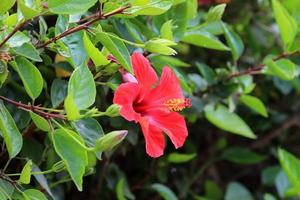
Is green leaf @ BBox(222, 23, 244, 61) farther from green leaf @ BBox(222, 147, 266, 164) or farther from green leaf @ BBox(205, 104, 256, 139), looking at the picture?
green leaf @ BBox(222, 147, 266, 164)

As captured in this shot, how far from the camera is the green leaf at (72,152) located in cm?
75

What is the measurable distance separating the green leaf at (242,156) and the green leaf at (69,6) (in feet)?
3.34

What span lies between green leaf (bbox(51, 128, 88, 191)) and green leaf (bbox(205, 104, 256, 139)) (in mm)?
568

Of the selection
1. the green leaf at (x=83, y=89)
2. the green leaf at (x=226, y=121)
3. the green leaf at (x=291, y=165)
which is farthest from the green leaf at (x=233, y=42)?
the green leaf at (x=83, y=89)

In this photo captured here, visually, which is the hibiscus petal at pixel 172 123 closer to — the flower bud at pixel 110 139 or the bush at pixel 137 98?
the bush at pixel 137 98

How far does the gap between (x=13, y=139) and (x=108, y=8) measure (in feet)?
0.77

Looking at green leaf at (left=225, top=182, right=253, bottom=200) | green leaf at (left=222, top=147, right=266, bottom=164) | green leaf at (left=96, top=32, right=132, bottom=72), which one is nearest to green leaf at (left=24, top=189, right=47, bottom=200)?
green leaf at (left=96, top=32, right=132, bottom=72)

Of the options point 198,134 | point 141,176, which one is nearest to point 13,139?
point 141,176

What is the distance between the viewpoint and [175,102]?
91 cm

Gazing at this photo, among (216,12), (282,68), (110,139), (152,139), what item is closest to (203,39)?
(216,12)

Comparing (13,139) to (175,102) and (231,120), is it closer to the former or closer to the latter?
(175,102)

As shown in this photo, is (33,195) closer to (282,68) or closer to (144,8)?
(144,8)

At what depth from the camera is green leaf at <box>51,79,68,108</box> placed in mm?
912

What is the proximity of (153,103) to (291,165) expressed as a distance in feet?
2.07
